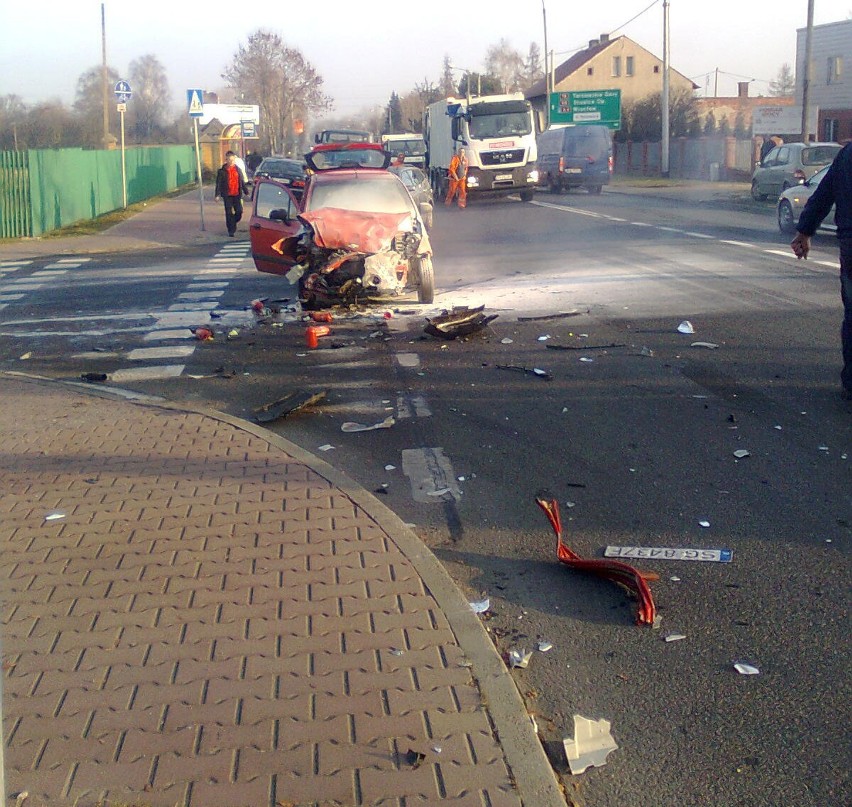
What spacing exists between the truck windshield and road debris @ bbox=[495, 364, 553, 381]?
88.8ft

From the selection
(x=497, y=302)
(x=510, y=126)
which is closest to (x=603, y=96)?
(x=510, y=126)

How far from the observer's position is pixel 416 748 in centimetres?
333

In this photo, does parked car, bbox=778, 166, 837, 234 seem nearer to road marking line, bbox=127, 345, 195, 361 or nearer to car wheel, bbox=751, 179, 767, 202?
car wheel, bbox=751, 179, 767, 202

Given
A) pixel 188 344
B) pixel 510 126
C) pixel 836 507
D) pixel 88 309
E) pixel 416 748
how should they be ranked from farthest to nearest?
pixel 510 126, pixel 88 309, pixel 188 344, pixel 836 507, pixel 416 748

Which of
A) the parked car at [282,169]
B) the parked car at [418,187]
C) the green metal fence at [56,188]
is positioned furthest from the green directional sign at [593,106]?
the parked car at [418,187]

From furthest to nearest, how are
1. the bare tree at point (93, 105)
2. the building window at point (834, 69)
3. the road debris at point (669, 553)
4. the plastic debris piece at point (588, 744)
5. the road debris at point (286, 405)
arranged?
the building window at point (834, 69)
the bare tree at point (93, 105)
the road debris at point (286, 405)
the road debris at point (669, 553)
the plastic debris piece at point (588, 744)

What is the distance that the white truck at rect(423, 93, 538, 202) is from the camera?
3519 cm

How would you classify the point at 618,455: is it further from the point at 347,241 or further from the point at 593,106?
the point at 593,106

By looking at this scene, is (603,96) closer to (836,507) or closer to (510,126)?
(510,126)

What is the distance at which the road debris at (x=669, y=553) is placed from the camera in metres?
5.06

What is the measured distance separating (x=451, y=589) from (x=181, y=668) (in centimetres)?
122

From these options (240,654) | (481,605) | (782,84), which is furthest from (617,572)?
(782,84)

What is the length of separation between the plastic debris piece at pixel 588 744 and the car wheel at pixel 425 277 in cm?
983

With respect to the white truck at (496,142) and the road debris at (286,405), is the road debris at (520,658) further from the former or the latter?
the white truck at (496,142)
